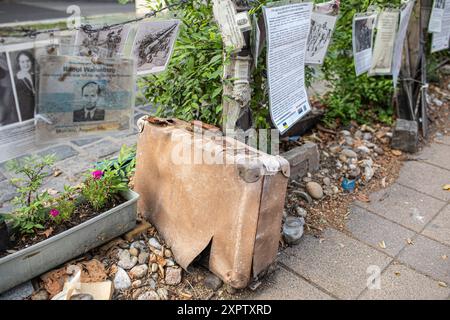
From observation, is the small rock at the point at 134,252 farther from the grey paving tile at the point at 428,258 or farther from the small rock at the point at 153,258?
the grey paving tile at the point at 428,258

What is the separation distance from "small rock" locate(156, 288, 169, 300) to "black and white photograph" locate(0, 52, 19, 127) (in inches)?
49.1

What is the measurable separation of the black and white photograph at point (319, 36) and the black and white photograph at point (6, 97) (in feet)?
7.23

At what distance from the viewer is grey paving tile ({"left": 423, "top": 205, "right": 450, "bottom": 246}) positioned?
9.90 feet

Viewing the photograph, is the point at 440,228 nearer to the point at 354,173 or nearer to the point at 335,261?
the point at 354,173

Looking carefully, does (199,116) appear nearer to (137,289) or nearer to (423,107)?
(137,289)

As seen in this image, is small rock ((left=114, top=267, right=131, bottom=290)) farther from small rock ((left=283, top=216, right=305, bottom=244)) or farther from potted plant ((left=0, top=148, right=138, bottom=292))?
small rock ((left=283, top=216, right=305, bottom=244))

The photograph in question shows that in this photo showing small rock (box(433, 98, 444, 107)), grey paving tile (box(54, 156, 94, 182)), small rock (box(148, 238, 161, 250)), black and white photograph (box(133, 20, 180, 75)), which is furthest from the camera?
small rock (box(433, 98, 444, 107))

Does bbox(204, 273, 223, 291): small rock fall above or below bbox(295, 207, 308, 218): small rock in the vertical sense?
below

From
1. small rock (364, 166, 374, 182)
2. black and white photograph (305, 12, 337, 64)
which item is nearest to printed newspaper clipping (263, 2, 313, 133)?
black and white photograph (305, 12, 337, 64)

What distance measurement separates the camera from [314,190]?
11.0ft

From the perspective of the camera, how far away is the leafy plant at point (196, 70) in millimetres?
2777

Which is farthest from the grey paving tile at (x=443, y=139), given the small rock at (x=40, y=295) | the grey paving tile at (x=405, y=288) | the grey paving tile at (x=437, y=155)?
the small rock at (x=40, y=295)
